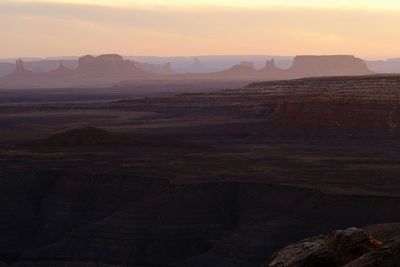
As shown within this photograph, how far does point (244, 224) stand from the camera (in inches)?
1458

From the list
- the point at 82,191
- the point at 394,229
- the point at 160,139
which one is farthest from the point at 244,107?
the point at 394,229

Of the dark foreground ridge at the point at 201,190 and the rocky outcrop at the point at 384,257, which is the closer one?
the rocky outcrop at the point at 384,257

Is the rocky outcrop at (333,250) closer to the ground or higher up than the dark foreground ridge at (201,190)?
higher up

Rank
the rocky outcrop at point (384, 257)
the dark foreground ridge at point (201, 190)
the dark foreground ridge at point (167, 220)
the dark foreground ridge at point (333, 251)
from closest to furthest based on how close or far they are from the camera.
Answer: the rocky outcrop at point (384, 257) < the dark foreground ridge at point (333, 251) < the dark foreground ridge at point (167, 220) < the dark foreground ridge at point (201, 190)

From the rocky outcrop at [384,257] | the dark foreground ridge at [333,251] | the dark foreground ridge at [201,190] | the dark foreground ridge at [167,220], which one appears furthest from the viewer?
the dark foreground ridge at [201,190]

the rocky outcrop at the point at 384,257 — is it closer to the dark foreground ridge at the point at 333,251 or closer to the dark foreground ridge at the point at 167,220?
the dark foreground ridge at the point at 333,251

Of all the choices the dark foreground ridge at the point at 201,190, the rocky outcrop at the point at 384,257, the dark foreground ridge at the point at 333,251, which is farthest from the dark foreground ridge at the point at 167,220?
the rocky outcrop at the point at 384,257

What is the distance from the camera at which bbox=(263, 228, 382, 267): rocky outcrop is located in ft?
48.8

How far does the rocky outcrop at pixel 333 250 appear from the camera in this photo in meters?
14.9

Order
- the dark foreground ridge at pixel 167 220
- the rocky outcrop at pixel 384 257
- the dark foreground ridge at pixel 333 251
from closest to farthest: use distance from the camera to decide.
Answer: the rocky outcrop at pixel 384 257
the dark foreground ridge at pixel 333 251
the dark foreground ridge at pixel 167 220

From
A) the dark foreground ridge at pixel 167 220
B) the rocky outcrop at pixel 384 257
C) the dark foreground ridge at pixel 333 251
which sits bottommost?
the dark foreground ridge at pixel 167 220

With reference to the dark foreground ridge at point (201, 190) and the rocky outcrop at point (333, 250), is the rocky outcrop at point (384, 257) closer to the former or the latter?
the dark foreground ridge at point (201, 190)

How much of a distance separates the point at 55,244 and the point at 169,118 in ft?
213

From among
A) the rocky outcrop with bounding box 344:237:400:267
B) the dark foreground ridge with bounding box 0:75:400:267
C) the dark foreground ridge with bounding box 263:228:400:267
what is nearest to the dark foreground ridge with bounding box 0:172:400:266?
the dark foreground ridge with bounding box 0:75:400:267
